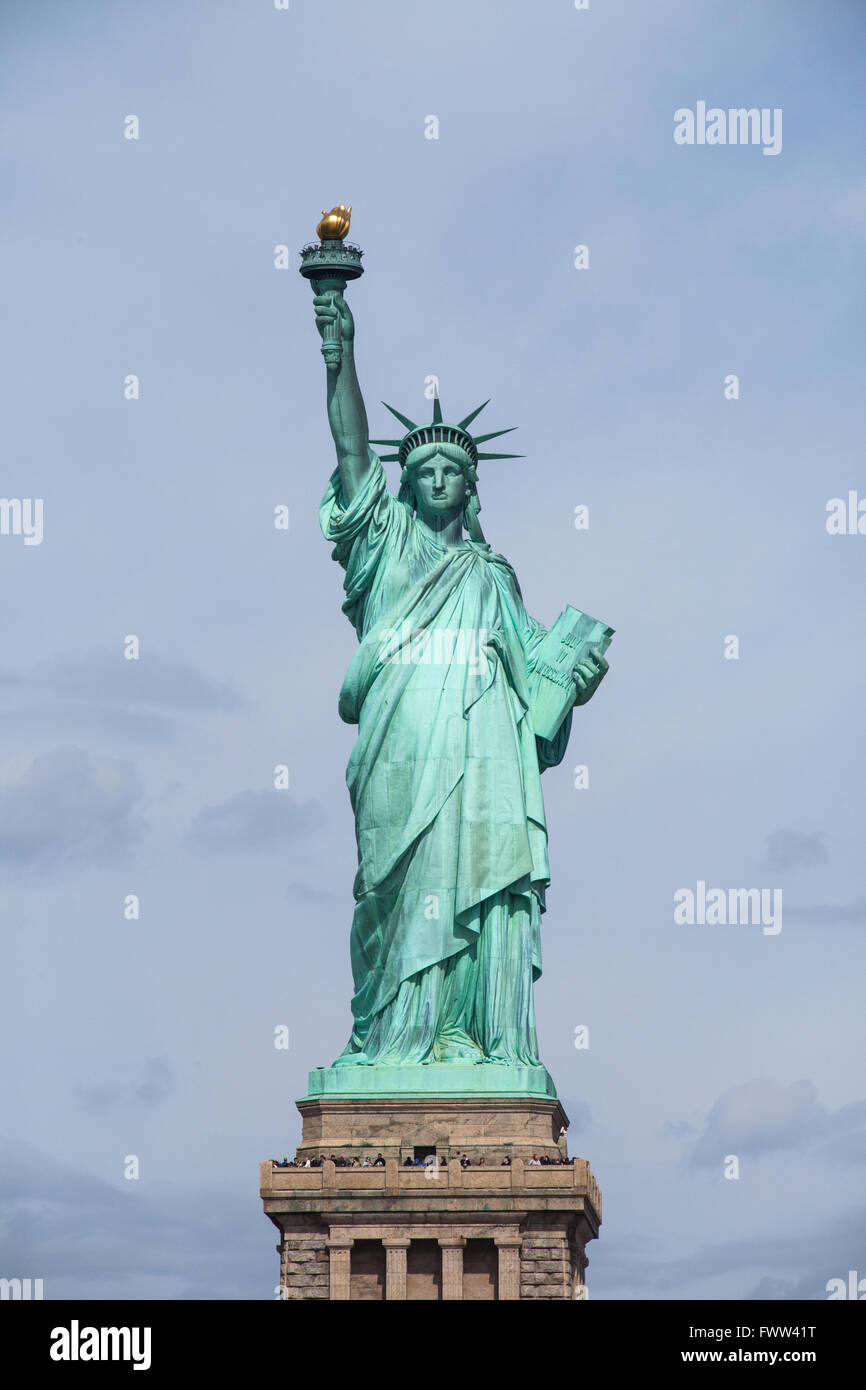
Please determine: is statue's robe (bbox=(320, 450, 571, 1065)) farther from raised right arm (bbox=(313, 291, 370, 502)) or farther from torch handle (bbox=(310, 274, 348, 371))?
torch handle (bbox=(310, 274, 348, 371))

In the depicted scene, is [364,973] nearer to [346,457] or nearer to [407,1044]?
[407,1044]

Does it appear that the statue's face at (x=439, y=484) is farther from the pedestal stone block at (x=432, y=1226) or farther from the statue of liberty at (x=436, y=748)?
the pedestal stone block at (x=432, y=1226)

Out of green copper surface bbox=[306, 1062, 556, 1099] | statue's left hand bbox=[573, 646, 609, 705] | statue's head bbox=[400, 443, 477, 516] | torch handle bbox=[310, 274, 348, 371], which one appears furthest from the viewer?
statue's head bbox=[400, 443, 477, 516]

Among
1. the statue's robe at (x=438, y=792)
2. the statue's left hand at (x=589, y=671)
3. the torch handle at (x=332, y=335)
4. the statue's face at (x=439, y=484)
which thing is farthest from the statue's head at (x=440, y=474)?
the statue's left hand at (x=589, y=671)

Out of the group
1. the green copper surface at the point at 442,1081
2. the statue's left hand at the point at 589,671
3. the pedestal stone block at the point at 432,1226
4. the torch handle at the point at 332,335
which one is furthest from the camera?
the statue's left hand at the point at 589,671

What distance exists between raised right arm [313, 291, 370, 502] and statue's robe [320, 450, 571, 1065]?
0.23 meters

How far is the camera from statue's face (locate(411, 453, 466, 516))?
46.4 meters

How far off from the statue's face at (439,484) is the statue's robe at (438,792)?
14.4 inches

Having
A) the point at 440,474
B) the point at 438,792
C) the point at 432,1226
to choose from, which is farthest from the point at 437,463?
the point at 432,1226

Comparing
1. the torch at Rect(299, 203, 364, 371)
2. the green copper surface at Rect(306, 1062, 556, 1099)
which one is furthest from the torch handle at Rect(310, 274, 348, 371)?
the green copper surface at Rect(306, 1062, 556, 1099)

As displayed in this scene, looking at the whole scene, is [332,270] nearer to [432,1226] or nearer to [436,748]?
[436,748]

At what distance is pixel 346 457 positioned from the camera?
45844 mm

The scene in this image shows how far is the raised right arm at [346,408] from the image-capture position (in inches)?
1780
